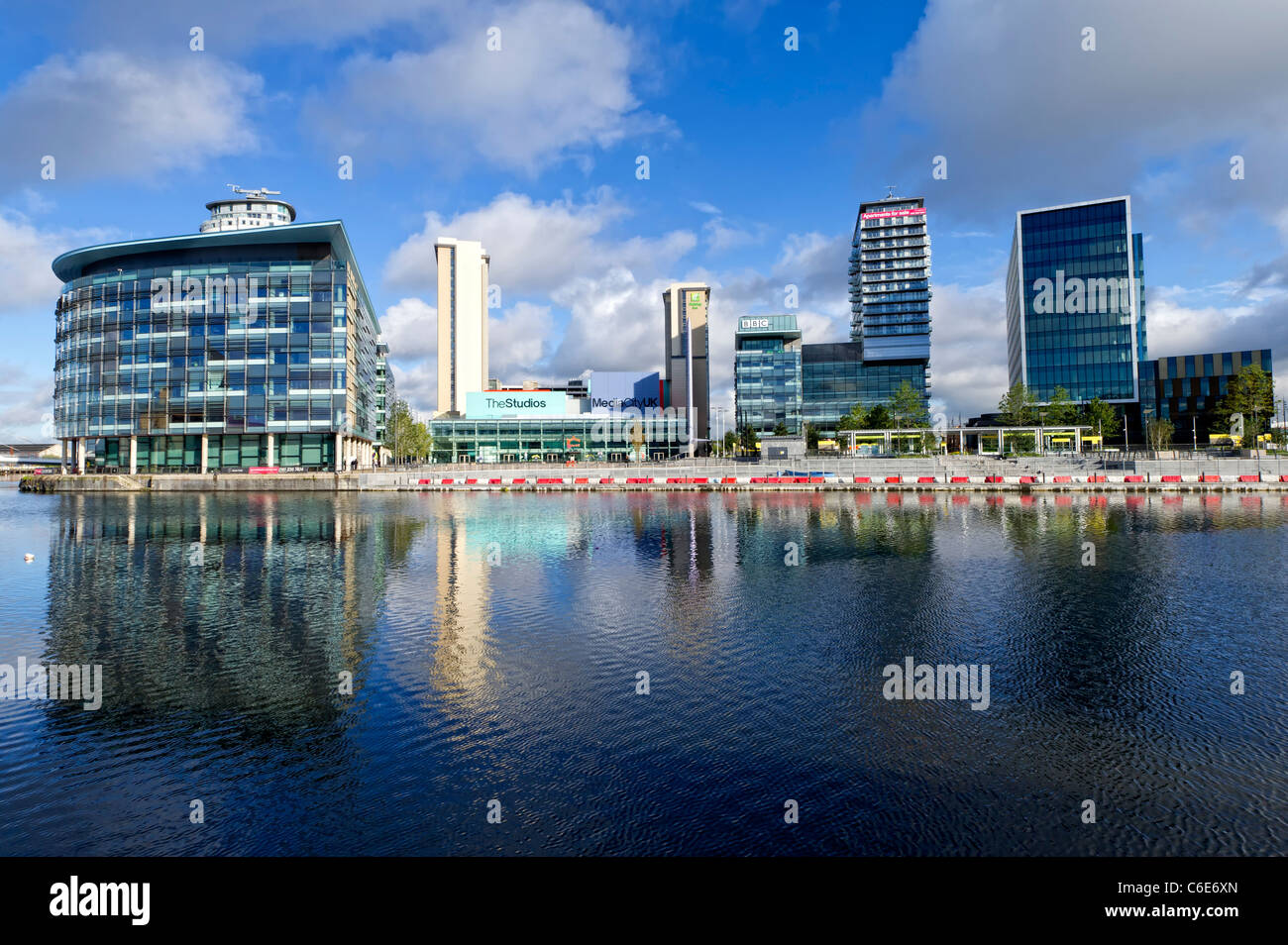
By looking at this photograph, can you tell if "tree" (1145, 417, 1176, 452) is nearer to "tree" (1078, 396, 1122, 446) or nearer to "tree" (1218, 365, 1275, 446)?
"tree" (1078, 396, 1122, 446)

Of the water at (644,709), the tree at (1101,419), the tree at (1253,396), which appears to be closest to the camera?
the water at (644,709)

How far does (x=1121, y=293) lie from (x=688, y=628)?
201089 millimetres

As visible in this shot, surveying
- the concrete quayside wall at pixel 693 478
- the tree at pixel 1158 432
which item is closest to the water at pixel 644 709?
the concrete quayside wall at pixel 693 478

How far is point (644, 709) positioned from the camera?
16.7m

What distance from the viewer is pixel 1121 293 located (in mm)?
178875

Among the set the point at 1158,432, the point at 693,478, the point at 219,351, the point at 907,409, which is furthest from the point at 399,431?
the point at 1158,432

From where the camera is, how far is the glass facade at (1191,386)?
176 meters

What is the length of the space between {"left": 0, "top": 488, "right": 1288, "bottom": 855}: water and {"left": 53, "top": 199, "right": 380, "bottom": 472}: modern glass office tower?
90.9 metres

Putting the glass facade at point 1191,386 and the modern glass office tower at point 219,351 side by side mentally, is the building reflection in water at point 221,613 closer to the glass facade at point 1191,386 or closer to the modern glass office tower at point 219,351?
the modern glass office tower at point 219,351

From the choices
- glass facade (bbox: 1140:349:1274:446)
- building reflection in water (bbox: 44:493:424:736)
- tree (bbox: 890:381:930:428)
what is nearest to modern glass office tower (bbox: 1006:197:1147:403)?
glass facade (bbox: 1140:349:1274:446)

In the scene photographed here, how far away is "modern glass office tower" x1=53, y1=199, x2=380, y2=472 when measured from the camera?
405ft

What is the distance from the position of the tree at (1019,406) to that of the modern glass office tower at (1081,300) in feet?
82.7
